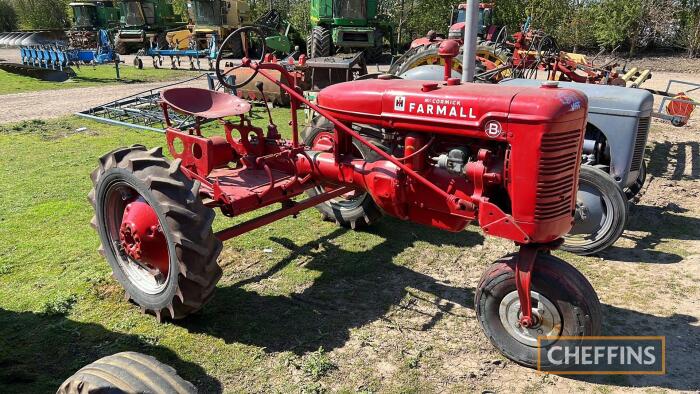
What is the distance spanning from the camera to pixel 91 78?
16578 millimetres

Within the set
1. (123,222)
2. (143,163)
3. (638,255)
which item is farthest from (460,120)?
(638,255)

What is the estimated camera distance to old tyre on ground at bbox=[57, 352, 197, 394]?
5.61 feet

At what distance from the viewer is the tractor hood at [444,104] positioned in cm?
277

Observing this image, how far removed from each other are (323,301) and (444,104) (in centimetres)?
167

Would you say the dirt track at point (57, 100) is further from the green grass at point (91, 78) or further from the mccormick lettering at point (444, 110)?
the mccormick lettering at point (444, 110)

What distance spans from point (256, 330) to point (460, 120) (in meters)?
1.87

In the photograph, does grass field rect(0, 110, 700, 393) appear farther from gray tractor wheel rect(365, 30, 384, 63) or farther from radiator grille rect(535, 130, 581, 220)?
gray tractor wheel rect(365, 30, 384, 63)

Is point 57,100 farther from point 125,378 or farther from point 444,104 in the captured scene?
point 125,378

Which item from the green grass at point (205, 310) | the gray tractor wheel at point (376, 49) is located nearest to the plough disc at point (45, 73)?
the gray tractor wheel at point (376, 49)

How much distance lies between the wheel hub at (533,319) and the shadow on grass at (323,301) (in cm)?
58

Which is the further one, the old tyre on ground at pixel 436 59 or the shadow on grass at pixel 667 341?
the old tyre on ground at pixel 436 59

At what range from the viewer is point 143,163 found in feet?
11.3

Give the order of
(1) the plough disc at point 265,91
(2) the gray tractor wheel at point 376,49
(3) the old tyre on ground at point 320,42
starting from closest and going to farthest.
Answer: (1) the plough disc at point 265,91 → (3) the old tyre on ground at point 320,42 → (2) the gray tractor wheel at point 376,49

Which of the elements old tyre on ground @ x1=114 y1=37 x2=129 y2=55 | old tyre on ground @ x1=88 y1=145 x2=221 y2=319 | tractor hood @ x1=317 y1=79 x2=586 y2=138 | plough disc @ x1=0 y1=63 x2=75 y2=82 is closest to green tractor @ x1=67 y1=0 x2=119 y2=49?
old tyre on ground @ x1=114 y1=37 x2=129 y2=55
